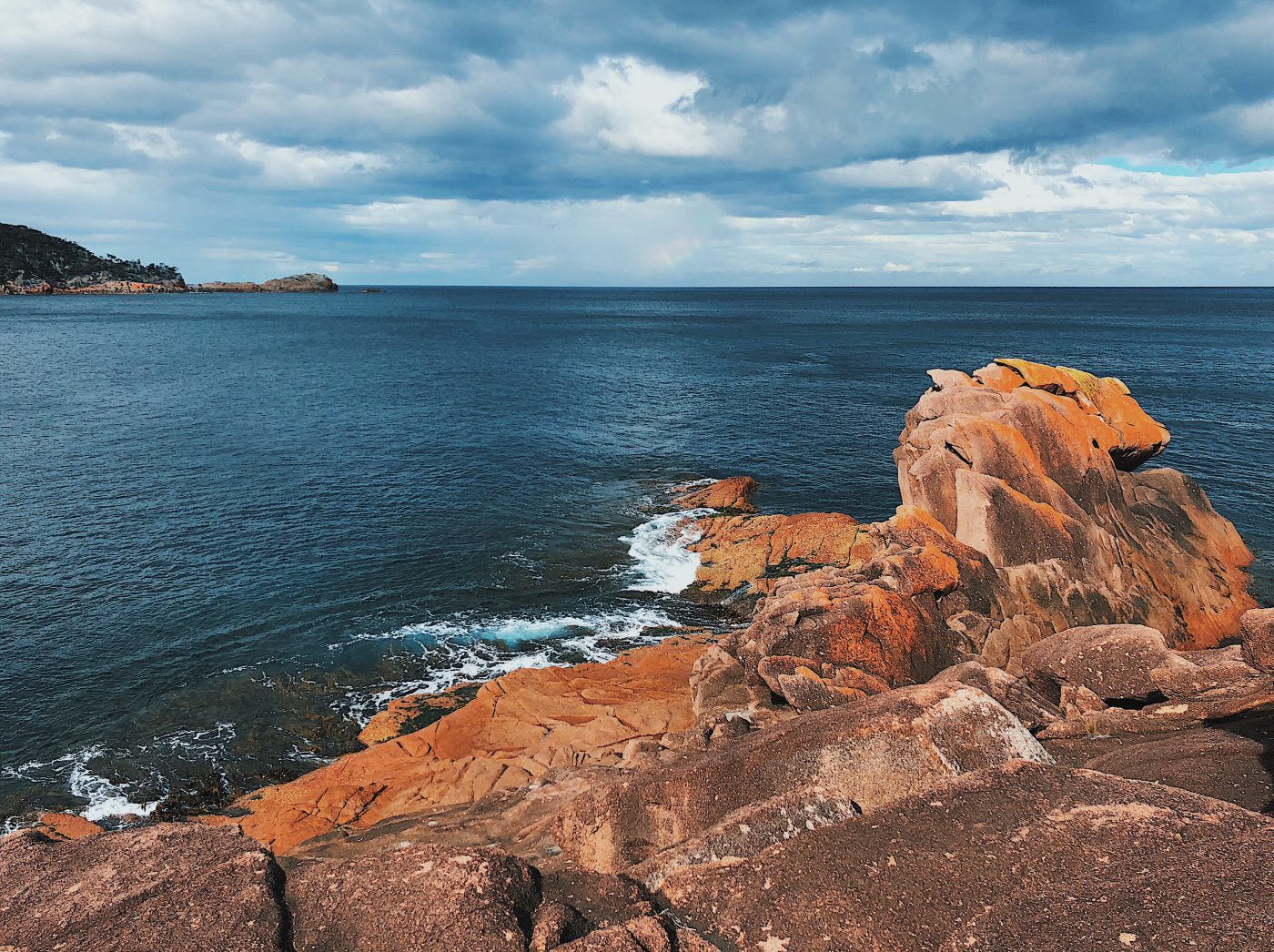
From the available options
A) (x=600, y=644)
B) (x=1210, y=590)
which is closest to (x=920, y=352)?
(x=1210, y=590)

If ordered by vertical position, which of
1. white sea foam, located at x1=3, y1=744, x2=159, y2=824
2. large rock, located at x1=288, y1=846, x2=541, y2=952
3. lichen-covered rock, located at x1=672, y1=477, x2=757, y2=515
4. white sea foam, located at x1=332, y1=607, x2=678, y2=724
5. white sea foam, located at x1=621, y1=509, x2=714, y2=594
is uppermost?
large rock, located at x1=288, y1=846, x2=541, y2=952

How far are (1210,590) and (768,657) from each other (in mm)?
24217

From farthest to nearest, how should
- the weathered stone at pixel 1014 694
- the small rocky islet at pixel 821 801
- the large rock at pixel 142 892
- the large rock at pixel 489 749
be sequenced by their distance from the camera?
the large rock at pixel 489 749 → the weathered stone at pixel 1014 694 → the small rocky islet at pixel 821 801 → the large rock at pixel 142 892

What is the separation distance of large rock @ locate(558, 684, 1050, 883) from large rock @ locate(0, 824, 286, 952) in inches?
216

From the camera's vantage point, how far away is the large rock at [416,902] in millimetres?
10289

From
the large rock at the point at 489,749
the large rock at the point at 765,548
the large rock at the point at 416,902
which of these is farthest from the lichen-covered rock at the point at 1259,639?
the large rock at the point at 765,548

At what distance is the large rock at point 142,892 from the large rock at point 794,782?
5.49 m

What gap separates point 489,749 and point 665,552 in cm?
2087

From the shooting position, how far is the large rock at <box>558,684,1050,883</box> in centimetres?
1276

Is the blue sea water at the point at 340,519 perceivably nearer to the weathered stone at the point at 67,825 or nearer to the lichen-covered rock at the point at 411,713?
the weathered stone at the point at 67,825

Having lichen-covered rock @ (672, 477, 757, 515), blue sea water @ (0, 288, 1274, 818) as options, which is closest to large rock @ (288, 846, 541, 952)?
blue sea water @ (0, 288, 1274, 818)

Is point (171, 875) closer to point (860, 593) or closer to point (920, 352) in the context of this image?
point (860, 593)

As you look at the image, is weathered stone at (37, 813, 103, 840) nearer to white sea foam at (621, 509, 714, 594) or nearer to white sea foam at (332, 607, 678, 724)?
white sea foam at (332, 607, 678, 724)

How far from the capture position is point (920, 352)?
13725cm
